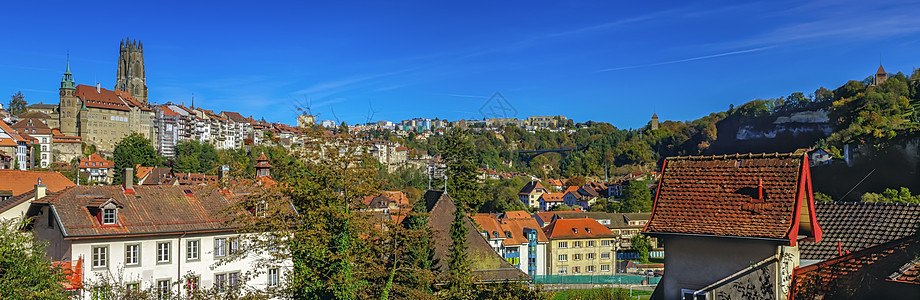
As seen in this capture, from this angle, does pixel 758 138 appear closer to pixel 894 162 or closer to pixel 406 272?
pixel 894 162

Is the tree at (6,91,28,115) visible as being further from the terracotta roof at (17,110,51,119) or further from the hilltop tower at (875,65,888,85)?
the hilltop tower at (875,65,888,85)

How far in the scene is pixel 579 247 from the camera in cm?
6200

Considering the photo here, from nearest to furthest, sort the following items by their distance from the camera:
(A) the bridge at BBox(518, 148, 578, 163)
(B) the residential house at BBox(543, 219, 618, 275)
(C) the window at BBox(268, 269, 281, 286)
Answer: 1. (C) the window at BBox(268, 269, 281, 286)
2. (B) the residential house at BBox(543, 219, 618, 275)
3. (A) the bridge at BBox(518, 148, 578, 163)

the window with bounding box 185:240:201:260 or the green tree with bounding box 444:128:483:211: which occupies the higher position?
the green tree with bounding box 444:128:483:211

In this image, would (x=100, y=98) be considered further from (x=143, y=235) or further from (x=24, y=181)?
(x=143, y=235)

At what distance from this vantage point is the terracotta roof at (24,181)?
40.2 meters

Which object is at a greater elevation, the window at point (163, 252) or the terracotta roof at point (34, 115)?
the terracotta roof at point (34, 115)

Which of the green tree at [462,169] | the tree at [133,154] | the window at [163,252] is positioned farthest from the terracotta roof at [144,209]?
the tree at [133,154]

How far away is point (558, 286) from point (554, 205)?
7939 cm

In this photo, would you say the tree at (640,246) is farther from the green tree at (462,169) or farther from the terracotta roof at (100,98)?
the terracotta roof at (100,98)

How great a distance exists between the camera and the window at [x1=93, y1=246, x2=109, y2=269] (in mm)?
21234

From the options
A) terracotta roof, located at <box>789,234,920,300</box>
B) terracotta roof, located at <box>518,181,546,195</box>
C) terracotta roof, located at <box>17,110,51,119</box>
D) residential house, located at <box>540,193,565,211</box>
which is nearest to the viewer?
terracotta roof, located at <box>789,234,920,300</box>

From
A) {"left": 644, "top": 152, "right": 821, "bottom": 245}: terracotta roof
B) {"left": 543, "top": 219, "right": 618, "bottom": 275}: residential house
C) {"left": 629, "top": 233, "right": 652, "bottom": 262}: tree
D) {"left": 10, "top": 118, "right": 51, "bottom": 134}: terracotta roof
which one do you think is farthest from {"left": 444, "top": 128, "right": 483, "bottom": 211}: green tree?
{"left": 10, "top": 118, "right": 51, "bottom": 134}: terracotta roof

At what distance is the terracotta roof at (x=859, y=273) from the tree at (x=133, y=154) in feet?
292
